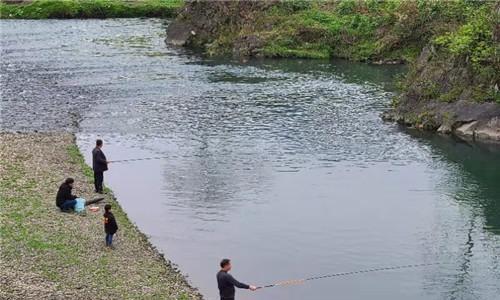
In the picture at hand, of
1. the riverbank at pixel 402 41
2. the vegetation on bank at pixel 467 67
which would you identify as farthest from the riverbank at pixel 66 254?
the vegetation on bank at pixel 467 67

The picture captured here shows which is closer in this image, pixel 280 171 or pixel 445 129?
pixel 280 171

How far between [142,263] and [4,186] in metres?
10.3

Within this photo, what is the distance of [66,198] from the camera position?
101ft

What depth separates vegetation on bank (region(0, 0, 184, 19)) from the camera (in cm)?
9800

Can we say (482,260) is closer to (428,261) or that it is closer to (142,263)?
(428,261)

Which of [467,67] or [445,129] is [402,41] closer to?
[467,67]

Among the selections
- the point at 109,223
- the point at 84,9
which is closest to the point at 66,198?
the point at 109,223

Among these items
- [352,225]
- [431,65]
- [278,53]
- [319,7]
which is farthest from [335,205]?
[319,7]

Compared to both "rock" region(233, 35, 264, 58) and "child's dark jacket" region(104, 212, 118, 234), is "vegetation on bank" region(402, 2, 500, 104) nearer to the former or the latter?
"rock" region(233, 35, 264, 58)

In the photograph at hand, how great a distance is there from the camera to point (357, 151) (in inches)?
1705

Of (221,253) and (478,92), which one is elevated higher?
(478,92)

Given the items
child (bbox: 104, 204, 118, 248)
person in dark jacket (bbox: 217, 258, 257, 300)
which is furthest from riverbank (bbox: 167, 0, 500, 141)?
person in dark jacket (bbox: 217, 258, 257, 300)

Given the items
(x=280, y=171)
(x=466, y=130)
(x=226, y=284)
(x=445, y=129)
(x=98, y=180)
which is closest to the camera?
(x=226, y=284)

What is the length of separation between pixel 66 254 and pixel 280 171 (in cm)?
1547
